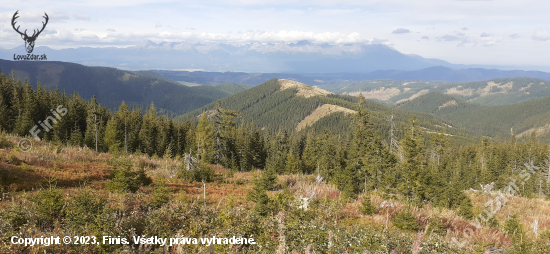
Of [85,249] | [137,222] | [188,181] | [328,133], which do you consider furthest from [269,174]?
[328,133]

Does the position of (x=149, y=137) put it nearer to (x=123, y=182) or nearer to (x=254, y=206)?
(x=123, y=182)

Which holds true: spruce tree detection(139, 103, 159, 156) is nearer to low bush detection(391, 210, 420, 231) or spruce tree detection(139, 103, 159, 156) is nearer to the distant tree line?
the distant tree line

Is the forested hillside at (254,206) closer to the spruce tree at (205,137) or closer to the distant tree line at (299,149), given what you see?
the distant tree line at (299,149)

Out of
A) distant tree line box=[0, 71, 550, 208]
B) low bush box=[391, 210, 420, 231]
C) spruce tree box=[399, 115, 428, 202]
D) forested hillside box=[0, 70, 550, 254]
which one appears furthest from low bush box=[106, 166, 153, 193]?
spruce tree box=[399, 115, 428, 202]

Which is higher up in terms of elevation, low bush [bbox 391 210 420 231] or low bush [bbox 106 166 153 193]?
low bush [bbox 106 166 153 193]

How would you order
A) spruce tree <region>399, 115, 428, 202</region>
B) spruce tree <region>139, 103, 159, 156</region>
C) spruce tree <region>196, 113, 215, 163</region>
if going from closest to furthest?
spruce tree <region>399, 115, 428, 202</region>
spruce tree <region>196, 113, 215, 163</region>
spruce tree <region>139, 103, 159, 156</region>


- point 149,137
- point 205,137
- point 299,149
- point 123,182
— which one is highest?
point 123,182

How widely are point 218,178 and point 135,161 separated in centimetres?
758

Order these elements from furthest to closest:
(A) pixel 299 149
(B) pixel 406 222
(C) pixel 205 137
Result: (A) pixel 299 149 < (C) pixel 205 137 < (B) pixel 406 222

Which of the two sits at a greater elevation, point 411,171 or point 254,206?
point 254,206

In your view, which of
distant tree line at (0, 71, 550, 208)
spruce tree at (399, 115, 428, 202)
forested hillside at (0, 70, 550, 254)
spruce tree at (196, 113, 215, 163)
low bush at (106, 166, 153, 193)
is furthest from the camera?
spruce tree at (196, 113, 215, 163)

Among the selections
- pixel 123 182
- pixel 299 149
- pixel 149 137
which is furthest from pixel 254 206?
pixel 299 149

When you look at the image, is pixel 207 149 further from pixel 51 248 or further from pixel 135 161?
pixel 51 248

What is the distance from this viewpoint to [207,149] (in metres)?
54.3
